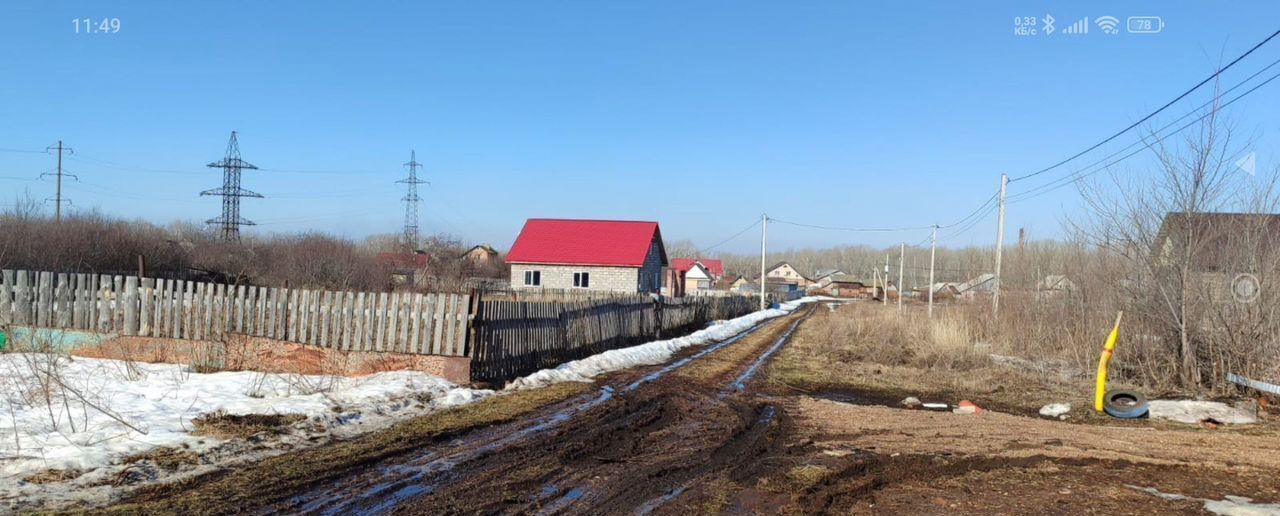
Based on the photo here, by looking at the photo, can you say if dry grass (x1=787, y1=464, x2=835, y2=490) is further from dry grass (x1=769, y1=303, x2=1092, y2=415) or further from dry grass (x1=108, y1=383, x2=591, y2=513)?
dry grass (x1=769, y1=303, x2=1092, y2=415)

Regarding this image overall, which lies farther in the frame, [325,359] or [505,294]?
[505,294]

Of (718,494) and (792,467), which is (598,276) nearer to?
(792,467)

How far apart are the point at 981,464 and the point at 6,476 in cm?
796

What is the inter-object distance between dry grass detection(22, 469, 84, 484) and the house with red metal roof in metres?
37.6

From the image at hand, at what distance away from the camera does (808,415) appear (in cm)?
1000

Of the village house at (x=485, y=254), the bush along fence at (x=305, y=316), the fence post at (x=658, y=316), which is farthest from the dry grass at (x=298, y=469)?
the village house at (x=485, y=254)

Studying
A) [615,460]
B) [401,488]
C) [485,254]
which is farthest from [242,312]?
[485,254]

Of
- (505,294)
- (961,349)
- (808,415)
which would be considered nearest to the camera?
(808,415)

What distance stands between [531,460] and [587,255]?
124ft

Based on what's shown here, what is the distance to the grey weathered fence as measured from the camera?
11.3m

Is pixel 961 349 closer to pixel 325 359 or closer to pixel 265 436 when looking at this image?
pixel 325 359

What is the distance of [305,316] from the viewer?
1167cm

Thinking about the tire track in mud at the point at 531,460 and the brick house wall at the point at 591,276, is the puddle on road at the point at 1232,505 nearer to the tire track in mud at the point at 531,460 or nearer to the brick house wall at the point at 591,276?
the tire track in mud at the point at 531,460

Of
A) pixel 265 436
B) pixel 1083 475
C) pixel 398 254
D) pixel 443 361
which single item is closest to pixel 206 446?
pixel 265 436
